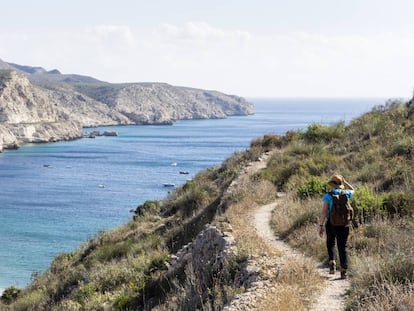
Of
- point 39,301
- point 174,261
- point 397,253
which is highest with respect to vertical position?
point 397,253

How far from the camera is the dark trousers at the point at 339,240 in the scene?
801cm

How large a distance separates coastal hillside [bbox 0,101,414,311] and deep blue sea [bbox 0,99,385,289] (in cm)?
930

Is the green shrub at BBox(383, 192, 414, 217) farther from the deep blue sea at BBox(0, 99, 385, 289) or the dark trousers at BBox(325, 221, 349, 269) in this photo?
the deep blue sea at BBox(0, 99, 385, 289)

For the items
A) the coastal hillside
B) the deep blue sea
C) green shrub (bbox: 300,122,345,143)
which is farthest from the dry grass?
the deep blue sea

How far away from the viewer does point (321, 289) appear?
7.31 m

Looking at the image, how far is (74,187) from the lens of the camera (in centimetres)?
7238

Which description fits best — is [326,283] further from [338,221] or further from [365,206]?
[365,206]

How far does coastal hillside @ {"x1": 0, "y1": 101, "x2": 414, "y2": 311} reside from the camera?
6.98m

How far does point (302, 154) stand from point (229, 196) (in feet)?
20.6

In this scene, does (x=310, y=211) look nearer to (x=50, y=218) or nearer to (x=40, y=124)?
(x=50, y=218)

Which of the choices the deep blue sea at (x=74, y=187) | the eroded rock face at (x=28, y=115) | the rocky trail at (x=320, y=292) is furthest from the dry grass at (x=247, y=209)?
the eroded rock face at (x=28, y=115)

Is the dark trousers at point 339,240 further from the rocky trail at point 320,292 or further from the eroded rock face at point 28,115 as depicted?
the eroded rock face at point 28,115

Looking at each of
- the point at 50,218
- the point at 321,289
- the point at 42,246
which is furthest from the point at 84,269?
the point at 50,218

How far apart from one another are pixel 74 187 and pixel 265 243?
65.8 meters
